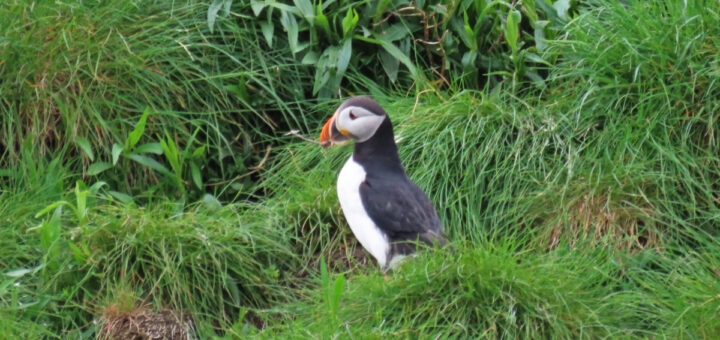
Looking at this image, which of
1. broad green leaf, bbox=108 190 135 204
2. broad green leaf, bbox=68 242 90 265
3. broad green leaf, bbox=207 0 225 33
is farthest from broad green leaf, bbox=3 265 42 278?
broad green leaf, bbox=207 0 225 33

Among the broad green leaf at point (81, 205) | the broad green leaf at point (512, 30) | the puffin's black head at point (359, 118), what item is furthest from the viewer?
the broad green leaf at point (512, 30)

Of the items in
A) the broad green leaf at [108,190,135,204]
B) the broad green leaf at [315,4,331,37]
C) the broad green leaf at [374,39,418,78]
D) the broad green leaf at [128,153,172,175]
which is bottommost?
the broad green leaf at [108,190,135,204]

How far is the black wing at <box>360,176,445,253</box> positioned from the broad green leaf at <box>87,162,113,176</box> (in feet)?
4.01

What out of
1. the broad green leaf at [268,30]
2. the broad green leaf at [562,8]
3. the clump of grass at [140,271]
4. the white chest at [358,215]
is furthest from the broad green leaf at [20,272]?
the broad green leaf at [562,8]

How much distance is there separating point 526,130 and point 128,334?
184 cm

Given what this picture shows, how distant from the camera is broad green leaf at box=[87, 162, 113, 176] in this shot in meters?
5.23

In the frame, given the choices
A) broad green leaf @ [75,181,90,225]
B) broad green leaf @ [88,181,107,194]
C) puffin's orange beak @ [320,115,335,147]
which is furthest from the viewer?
broad green leaf @ [88,181,107,194]

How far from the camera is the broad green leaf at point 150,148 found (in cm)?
526

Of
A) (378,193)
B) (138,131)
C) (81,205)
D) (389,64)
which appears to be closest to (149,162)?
(138,131)

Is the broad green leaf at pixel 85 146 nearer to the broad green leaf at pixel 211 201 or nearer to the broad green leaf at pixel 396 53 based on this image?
the broad green leaf at pixel 211 201

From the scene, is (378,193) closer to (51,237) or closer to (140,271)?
(140,271)

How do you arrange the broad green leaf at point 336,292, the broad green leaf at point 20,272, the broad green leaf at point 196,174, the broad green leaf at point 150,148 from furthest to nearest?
the broad green leaf at point 196,174 < the broad green leaf at point 150,148 < the broad green leaf at point 20,272 < the broad green leaf at point 336,292

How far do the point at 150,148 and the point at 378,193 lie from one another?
1148 mm

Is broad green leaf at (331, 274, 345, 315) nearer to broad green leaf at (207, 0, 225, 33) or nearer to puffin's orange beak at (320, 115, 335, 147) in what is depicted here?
puffin's orange beak at (320, 115, 335, 147)
